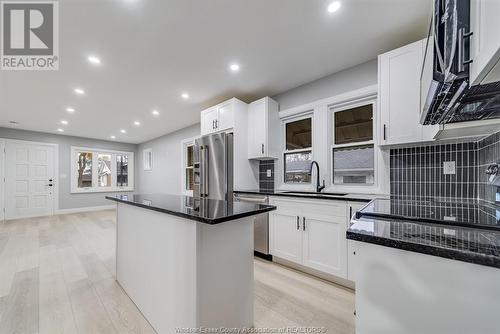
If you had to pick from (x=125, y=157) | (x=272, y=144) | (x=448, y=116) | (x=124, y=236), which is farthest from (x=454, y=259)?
(x=125, y=157)

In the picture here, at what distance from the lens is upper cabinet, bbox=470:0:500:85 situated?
64cm

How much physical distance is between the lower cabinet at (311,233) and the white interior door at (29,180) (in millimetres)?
7000

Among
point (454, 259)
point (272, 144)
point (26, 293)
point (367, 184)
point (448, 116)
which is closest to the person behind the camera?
point (454, 259)

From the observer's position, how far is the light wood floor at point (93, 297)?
1614 millimetres

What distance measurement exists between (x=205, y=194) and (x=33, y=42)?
2600mm

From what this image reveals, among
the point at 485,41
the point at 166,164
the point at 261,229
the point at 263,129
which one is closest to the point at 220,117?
the point at 263,129

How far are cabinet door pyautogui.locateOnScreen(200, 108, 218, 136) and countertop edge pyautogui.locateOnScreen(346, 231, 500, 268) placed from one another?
3.16 m

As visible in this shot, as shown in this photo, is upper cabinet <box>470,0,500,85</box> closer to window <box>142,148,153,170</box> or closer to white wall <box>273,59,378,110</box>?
white wall <box>273,59,378,110</box>

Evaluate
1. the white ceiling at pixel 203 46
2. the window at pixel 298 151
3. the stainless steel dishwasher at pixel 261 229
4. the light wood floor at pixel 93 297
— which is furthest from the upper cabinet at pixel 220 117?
the light wood floor at pixel 93 297

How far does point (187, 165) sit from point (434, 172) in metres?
5.02

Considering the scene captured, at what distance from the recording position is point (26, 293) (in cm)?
203

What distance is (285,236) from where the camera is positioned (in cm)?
259

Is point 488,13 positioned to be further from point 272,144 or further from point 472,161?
point 272,144

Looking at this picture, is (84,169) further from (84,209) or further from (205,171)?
(205,171)
